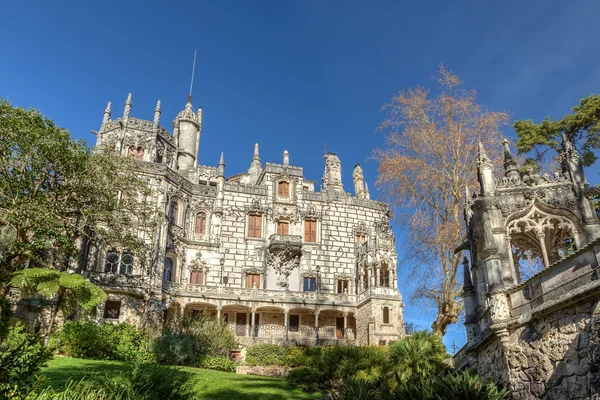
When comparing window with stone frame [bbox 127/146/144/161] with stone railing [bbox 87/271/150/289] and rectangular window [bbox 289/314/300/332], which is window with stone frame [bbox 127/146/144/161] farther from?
rectangular window [bbox 289/314/300/332]

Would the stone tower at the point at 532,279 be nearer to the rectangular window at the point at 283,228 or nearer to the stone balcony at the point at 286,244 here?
the stone balcony at the point at 286,244

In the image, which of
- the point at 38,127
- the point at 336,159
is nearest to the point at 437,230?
the point at 38,127

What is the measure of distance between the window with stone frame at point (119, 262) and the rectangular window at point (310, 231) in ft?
43.5

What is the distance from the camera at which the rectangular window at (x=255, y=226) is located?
36.0 metres

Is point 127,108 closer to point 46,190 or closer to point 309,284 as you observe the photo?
point 46,190

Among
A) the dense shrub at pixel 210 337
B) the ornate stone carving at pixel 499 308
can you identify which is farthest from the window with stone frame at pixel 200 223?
the ornate stone carving at pixel 499 308

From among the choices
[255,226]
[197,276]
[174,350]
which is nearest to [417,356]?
[174,350]

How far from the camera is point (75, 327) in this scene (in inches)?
908

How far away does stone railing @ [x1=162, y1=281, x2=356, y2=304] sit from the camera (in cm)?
3073

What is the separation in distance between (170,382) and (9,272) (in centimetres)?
1496

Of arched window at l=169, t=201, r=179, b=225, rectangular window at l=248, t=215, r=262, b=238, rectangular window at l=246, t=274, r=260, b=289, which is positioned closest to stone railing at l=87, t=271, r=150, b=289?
arched window at l=169, t=201, r=179, b=225

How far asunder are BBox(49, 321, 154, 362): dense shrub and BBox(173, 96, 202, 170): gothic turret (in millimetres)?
19347

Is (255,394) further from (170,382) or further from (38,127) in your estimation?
(38,127)

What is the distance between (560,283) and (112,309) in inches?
1029
